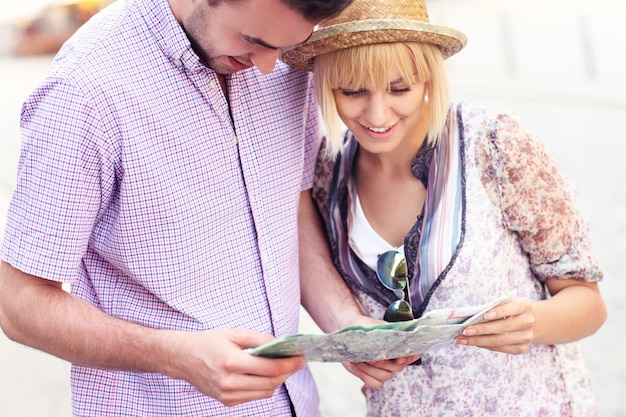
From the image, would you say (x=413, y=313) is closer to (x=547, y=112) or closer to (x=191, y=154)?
(x=191, y=154)

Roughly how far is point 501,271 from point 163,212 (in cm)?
85

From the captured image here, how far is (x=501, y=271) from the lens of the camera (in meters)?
2.16

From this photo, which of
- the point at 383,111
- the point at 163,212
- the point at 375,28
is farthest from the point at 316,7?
the point at 163,212

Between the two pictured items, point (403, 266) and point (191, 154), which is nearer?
point (191, 154)

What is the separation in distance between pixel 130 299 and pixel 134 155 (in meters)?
0.35

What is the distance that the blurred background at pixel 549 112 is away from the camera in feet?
14.9

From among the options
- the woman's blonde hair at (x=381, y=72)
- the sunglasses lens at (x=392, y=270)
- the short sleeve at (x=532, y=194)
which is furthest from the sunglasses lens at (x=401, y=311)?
the woman's blonde hair at (x=381, y=72)

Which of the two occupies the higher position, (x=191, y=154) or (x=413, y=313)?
(x=191, y=154)

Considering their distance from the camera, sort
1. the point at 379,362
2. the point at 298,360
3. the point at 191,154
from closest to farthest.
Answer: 1. the point at 298,360
2. the point at 191,154
3. the point at 379,362

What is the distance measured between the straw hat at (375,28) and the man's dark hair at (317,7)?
0.81 feet

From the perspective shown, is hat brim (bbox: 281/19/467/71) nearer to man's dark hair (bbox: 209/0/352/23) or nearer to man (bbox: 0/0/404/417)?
man (bbox: 0/0/404/417)

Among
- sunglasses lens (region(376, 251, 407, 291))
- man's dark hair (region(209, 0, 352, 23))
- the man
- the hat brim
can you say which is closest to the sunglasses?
sunglasses lens (region(376, 251, 407, 291))

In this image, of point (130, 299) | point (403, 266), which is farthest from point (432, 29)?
point (130, 299)

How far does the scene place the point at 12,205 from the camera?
1820 millimetres
